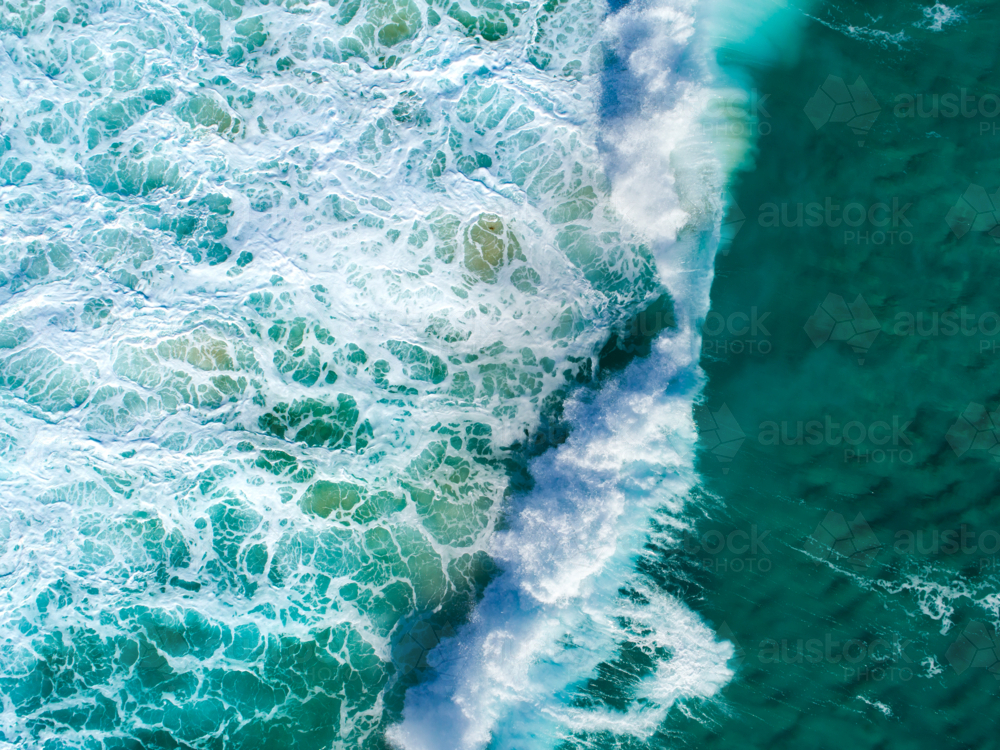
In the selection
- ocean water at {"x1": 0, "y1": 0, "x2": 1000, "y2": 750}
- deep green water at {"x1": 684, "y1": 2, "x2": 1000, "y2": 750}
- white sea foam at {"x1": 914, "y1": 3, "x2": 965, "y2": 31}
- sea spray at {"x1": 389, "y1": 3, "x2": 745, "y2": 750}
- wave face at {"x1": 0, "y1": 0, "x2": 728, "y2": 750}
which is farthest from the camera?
wave face at {"x1": 0, "y1": 0, "x2": 728, "y2": 750}

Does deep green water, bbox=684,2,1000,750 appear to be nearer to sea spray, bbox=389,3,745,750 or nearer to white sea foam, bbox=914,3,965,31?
white sea foam, bbox=914,3,965,31

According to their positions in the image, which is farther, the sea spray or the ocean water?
the sea spray

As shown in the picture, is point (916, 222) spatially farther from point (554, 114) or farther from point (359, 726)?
point (359, 726)

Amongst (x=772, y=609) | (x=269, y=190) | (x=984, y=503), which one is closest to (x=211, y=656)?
(x=269, y=190)

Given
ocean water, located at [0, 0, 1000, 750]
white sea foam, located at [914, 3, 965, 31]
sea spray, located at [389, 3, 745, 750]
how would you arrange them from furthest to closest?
sea spray, located at [389, 3, 745, 750]
white sea foam, located at [914, 3, 965, 31]
ocean water, located at [0, 0, 1000, 750]

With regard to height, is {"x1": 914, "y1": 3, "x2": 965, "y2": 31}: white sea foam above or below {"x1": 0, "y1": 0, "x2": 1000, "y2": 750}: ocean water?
above

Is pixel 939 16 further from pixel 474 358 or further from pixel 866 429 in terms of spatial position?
pixel 474 358

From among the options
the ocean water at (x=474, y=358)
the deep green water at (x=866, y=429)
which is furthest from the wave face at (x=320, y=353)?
the deep green water at (x=866, y=429)

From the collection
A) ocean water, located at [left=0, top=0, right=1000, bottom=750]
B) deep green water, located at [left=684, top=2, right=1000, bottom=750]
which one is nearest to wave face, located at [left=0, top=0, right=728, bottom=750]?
ocean water, located at [left=0, top=0, right=1000, bottom=750]
